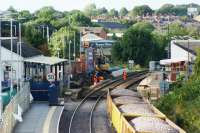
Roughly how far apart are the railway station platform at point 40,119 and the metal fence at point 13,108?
0.42 m

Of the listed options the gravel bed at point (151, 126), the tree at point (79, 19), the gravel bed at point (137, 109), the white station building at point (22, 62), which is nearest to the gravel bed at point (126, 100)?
the gravel bed at point (137, 109)

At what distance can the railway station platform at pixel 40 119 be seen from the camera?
2953 centimetres

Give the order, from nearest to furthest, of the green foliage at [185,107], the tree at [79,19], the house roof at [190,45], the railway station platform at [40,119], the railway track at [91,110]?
the railway station platform at [40,119] < the green foliage at [185,107] < the railway track at [91,110] < the house roof at [190,45] < the tree at [79,19]

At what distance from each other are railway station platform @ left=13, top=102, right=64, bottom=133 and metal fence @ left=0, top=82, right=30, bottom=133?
16.7 inches

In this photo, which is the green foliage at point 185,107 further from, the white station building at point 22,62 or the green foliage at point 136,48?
the green foliage at point 136,48

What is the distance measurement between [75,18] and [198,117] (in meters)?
161

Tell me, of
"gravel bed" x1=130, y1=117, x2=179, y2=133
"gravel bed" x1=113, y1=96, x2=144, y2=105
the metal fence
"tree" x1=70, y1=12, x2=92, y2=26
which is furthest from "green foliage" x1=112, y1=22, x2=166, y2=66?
"tree" x1=70, y1=12, x2=92, y2=26

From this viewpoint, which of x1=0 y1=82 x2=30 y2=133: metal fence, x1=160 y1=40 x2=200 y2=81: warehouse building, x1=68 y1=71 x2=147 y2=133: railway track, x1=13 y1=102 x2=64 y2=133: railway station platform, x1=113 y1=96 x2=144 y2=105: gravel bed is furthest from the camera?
x1=160 y1=40 x2=200 y2=81: warehouse building

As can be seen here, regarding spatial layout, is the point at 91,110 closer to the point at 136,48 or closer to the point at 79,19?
A: the point at 136,48

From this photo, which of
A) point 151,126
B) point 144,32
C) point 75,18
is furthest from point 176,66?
point 75,18

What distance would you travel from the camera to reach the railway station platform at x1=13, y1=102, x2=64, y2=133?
1163 inches

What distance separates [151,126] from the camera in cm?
2170

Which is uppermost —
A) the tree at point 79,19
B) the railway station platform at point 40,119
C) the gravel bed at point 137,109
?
the tree at point 79,19

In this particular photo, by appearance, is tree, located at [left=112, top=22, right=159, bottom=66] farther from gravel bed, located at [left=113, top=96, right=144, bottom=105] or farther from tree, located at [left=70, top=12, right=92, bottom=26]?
tree, located at [left=70, top=12, right=92, bottom=26]
